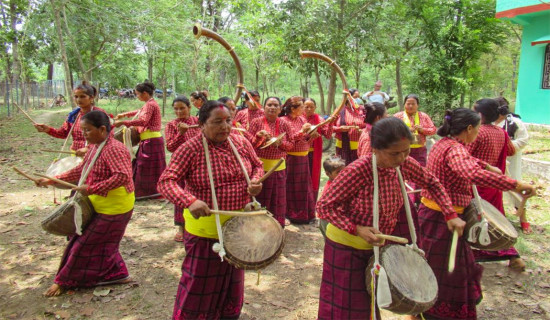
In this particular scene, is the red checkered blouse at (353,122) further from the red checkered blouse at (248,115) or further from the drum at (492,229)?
the drum at (492,229)

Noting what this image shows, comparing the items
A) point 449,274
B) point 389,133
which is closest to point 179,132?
point 389,133

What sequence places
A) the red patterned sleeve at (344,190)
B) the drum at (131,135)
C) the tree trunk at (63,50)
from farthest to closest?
the tree trunk at (63,50) → the drum at (131,135) → the red patterned sleeve at (344,190)

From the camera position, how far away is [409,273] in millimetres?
2295

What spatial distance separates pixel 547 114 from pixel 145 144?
1221 cm

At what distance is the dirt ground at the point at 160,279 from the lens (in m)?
3.46

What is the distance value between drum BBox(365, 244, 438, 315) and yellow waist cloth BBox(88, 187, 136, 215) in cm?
234

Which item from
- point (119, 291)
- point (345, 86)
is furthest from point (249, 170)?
point (345, 86)

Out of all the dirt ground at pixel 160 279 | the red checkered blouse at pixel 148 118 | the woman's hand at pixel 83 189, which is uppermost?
the red checkered blouse at pixel 148 118

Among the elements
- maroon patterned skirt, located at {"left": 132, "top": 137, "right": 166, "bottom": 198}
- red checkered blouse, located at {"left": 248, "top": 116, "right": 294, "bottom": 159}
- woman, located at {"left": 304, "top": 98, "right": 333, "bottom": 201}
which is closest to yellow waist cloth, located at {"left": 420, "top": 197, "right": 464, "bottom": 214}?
red checkered blouse, located at {"left": 248, "top": 116, "right": 294, "bottom": 159}

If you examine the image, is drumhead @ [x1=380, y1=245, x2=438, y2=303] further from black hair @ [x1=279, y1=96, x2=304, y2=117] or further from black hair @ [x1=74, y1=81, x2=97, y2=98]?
black hair @ [x1=74, y1=81, x2=97, y2=98]

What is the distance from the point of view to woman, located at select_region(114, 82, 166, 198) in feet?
20.6

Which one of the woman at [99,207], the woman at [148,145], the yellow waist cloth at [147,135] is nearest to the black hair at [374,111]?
the woman at [99,207]

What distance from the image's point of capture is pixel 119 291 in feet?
12.3

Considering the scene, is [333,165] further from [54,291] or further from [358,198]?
[54,291]
